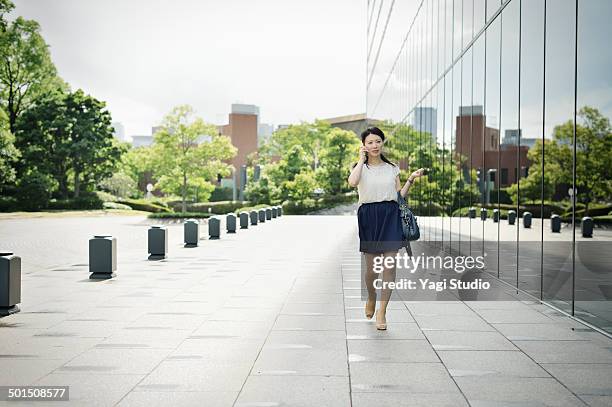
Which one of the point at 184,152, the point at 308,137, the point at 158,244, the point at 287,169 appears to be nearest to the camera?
the point at 158,244

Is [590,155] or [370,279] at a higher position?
[590,155]

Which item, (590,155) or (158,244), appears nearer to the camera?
(590,155)

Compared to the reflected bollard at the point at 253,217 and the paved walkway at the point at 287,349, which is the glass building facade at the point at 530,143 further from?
the reflected bollard at the point at 253,217

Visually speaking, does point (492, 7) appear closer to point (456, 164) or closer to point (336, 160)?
point (456, 164)

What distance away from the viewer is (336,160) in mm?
71688

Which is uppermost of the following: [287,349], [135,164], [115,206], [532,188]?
[135,164]

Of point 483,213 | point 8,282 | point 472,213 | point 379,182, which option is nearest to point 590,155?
point 379,182

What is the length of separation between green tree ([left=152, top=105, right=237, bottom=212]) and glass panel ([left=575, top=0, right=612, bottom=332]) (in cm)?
4252

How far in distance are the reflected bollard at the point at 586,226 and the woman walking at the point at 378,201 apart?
7.03 feet

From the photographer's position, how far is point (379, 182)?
690 centimetres

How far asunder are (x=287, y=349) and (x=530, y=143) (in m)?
5.48

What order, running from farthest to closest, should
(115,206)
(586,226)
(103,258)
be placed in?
(115,206), (103,258), (586,226)

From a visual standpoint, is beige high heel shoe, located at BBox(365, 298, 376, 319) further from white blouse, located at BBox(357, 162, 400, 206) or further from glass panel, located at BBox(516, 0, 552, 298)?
glass panel, located at BBox(516, 0, 552, 298)

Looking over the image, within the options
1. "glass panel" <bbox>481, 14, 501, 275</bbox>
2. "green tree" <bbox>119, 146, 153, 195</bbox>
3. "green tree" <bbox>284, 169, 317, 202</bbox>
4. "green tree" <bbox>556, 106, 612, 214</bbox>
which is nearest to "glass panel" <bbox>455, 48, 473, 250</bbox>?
"glass panel" <bbox>481, 14, 501, 275</bbox>
